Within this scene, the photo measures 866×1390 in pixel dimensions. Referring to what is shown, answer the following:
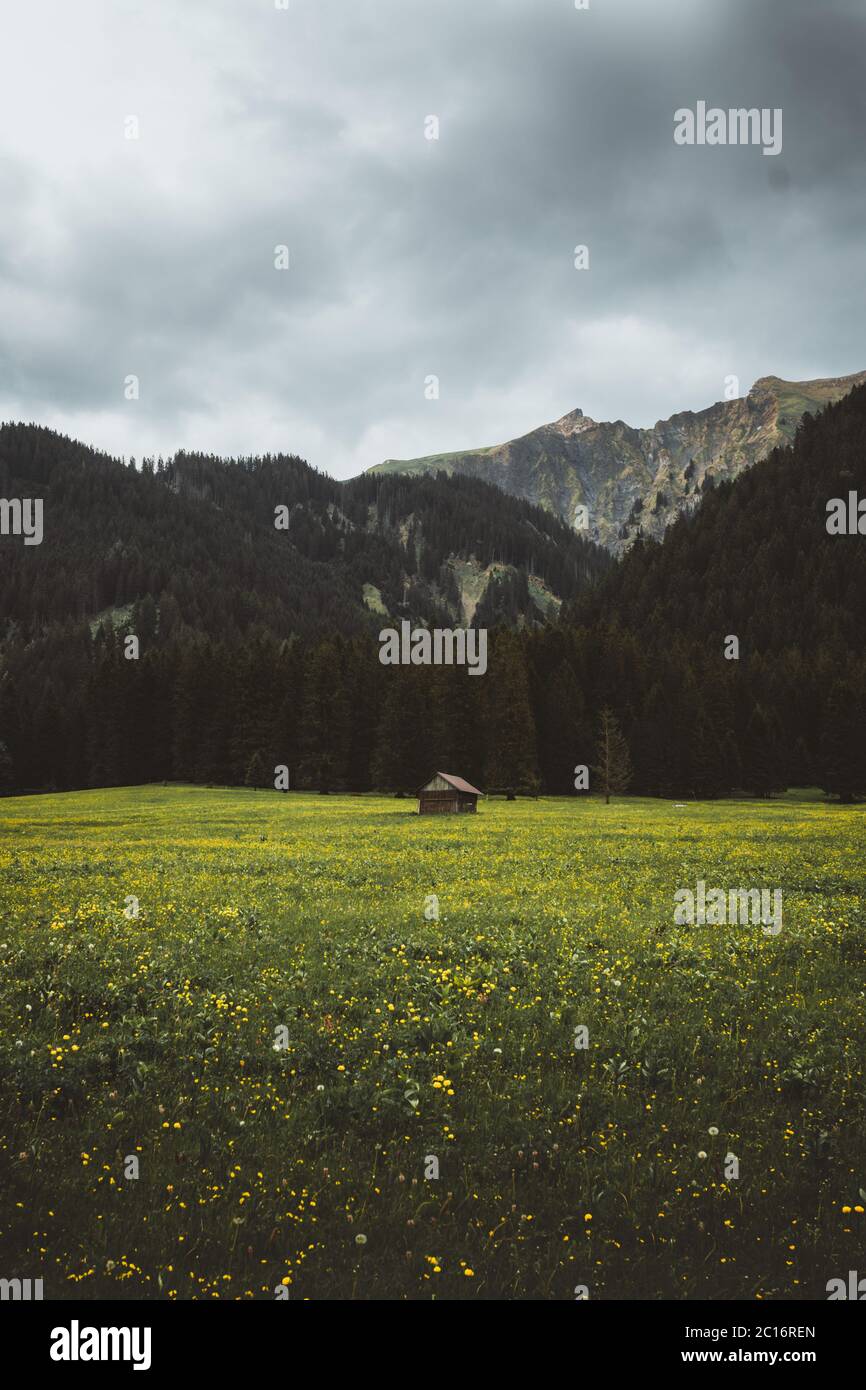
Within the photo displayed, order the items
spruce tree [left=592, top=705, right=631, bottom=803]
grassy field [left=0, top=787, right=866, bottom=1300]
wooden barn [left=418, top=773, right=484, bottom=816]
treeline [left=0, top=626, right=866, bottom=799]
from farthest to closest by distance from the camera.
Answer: treeline [left=0, top=626, right=866, bottom=799], spruce tree [left=592, top=705, right=631, bottom=803], wooden barn [left=418, top=773, right=484, bottom=816], grassy field [left=0, top=787, right=866, bottom=1300]

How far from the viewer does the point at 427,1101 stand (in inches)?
355

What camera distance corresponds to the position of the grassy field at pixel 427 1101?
21.4 feet

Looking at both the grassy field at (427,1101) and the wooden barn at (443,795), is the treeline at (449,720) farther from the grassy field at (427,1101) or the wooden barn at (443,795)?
the grassy field at (427,1101)

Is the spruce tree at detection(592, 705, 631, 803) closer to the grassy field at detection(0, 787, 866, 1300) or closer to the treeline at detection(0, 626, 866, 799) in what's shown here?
the treeline at detection(0, 626, 866, 799)

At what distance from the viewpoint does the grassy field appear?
21.4 ft

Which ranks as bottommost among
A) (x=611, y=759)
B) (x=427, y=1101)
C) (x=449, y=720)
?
(x=427, y=1101)

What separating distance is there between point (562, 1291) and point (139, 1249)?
3860 mm

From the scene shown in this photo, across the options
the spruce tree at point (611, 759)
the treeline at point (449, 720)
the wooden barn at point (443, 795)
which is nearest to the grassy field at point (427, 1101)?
the wooden barn at point (443, 795)

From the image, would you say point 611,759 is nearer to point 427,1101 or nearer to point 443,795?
point 443,795

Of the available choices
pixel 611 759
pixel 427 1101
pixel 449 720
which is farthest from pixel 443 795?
pixel 427 1101

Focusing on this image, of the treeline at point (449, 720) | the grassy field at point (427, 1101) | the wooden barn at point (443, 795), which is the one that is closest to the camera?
the grassy field at point (427, 1101)

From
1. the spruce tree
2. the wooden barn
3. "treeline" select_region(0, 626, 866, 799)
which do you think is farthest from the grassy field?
"treeline" select_region(0, 626, 866, 799)
